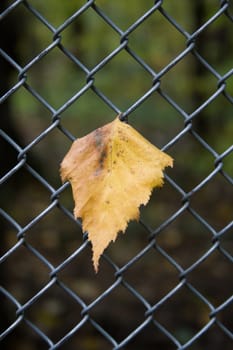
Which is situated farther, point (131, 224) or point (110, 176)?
point (131, 224)

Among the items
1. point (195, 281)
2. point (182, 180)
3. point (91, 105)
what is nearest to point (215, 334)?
point (195, 281)

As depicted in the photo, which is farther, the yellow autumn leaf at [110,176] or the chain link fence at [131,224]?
the chain link fence at [131,224]

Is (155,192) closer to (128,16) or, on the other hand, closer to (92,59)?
(128,16)

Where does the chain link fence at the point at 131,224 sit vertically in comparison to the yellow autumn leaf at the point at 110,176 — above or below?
below

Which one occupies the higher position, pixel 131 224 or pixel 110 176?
pixel 110 176

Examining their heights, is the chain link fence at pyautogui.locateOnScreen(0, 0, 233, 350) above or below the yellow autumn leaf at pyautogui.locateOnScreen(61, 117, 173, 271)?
below
